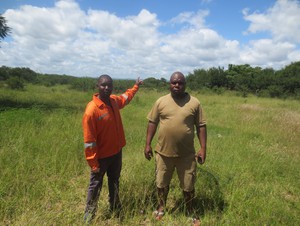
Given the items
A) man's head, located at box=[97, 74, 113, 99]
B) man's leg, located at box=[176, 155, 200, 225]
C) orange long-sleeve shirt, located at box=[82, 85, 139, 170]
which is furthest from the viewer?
man's leg, located at box=[176, 155, 200, 225]

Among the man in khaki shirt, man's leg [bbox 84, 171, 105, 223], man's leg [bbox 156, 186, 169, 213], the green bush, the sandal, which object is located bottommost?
the sandal

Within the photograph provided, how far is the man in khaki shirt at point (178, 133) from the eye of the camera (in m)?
2.89

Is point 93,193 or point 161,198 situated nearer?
point 93,193

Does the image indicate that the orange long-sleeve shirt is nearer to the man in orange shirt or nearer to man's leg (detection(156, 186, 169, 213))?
the man in orange shirt

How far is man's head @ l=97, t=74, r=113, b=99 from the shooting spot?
9.08 feet

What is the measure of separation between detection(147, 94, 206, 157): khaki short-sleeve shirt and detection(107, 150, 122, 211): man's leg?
1.79 ft

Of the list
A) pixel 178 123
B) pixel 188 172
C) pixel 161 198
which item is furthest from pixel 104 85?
pixel 161 198

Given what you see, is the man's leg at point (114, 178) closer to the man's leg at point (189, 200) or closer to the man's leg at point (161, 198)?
Result: the man's leg at point (161, 198)

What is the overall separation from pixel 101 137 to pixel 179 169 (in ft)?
3.36

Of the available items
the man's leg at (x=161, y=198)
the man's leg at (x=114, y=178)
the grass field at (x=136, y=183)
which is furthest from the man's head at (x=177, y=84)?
the grass field at (x=136, y=183)

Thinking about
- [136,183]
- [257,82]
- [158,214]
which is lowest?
→ [158,214]

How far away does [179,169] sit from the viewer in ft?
10.0

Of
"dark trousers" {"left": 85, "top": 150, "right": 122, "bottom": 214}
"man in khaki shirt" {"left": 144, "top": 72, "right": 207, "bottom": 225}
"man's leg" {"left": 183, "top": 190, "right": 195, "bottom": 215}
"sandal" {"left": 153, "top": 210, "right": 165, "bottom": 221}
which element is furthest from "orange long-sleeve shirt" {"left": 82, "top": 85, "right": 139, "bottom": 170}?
"man's leg" {"left": 183, "top": 190, "right": 195, "bottom": 215}

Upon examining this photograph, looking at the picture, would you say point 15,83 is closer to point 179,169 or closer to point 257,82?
point 179,169
